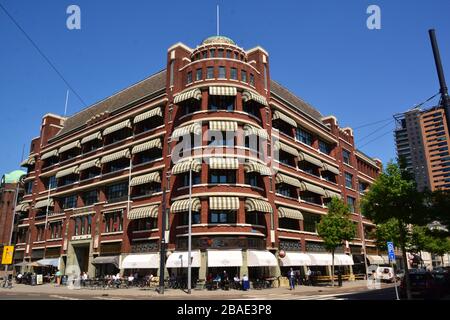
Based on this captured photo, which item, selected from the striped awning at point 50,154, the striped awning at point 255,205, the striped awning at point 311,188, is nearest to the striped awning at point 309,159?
the striped awning at point 311,188

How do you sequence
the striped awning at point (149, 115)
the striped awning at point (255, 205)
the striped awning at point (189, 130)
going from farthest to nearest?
1. the striped awning at point (149, 115)
2. the striped awning at point (189, 130)
3. the striped awning at point (255, 205)

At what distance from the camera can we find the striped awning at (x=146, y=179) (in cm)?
4004

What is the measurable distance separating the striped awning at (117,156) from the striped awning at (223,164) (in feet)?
46.1

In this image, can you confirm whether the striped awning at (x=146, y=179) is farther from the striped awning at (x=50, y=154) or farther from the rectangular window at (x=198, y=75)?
the striped awning at (x=50, y=154)

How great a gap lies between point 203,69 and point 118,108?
1623 cm

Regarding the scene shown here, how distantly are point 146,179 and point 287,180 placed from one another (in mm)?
16029

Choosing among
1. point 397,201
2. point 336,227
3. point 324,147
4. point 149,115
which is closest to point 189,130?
point 149,115

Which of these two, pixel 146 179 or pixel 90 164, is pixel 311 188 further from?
pixel 90 164

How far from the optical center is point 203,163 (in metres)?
35.9

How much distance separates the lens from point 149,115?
139ft

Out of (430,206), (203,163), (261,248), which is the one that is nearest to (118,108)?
(203,163)

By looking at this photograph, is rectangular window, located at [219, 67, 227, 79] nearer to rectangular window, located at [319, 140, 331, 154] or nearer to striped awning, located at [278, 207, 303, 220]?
striped awning, located at [278, 207, 303, 220]

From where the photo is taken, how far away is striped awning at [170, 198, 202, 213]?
3431 centimetres
